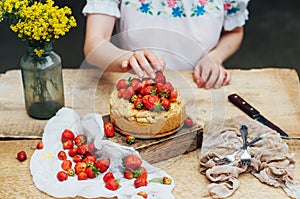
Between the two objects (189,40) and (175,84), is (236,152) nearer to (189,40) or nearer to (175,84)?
(175,84)

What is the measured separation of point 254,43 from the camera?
12.1 ft

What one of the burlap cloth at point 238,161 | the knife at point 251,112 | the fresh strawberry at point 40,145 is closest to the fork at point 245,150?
the burlap cloth at point 238,161

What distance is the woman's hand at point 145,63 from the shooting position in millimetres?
1406

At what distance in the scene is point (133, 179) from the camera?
4.00 ft

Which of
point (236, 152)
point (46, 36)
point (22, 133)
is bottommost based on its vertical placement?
point (22, 133)

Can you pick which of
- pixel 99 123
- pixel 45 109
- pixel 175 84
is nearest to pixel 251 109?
pixel 175 84

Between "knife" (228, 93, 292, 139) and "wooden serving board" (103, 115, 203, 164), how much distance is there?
20 cm

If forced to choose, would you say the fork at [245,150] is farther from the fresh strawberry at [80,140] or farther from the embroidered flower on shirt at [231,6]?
the embroidered flower on shirt at [231,6]

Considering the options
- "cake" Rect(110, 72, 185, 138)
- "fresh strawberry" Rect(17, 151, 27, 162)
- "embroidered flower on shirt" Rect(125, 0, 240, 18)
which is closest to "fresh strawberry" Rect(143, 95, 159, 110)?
"cake" Rect(110, 72, 185, 138)

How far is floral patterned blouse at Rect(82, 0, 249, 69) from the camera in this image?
1.77 meters

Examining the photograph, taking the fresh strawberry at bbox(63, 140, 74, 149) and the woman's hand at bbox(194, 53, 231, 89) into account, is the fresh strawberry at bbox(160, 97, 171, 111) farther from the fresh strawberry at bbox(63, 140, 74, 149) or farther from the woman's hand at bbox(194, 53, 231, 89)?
the woman's hand at bbox(194, 53, 231, 89)

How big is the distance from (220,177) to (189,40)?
757mm

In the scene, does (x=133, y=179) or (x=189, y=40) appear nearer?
(x=133, y=179)

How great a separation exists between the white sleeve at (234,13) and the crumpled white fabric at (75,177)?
0.73m
